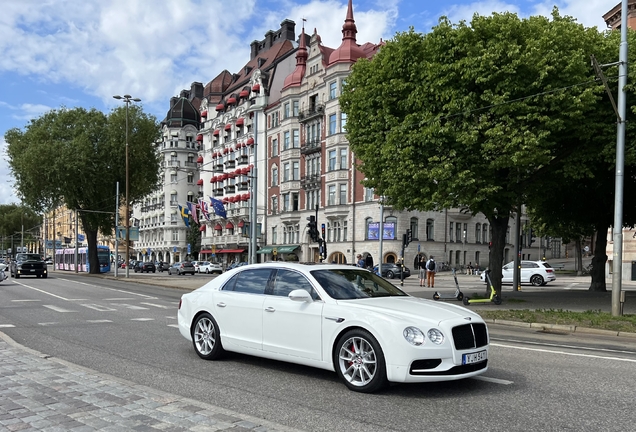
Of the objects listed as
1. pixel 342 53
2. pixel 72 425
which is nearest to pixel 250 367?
pixel 72 425

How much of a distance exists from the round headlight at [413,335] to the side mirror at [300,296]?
140 cm

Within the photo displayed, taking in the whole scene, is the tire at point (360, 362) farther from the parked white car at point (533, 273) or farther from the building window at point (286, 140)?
the building window at point (286, 140)

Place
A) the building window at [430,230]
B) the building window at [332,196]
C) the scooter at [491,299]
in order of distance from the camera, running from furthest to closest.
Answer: the building window at [332,196]
the building window at [430,230]
the scooter at [491,299]

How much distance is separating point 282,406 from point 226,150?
76.2 m

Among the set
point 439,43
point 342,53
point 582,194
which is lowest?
point 582,194

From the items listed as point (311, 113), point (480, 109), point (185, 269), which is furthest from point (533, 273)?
point (185, 269)

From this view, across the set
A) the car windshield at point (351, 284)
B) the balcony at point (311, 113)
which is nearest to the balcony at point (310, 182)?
the balcony at point (311, 113)

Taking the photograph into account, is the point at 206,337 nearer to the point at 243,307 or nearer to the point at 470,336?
the point at 243,307

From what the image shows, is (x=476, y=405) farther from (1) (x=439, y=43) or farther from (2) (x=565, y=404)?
(1) (x=439, y=43)

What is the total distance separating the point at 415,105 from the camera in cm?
1905

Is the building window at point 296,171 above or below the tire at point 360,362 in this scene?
above

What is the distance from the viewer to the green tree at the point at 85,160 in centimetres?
4706

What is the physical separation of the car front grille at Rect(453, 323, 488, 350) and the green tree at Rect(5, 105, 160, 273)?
149 ft

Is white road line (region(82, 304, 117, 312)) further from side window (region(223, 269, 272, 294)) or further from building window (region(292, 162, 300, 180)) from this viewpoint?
building window (region(292, 162, 300, 180))
